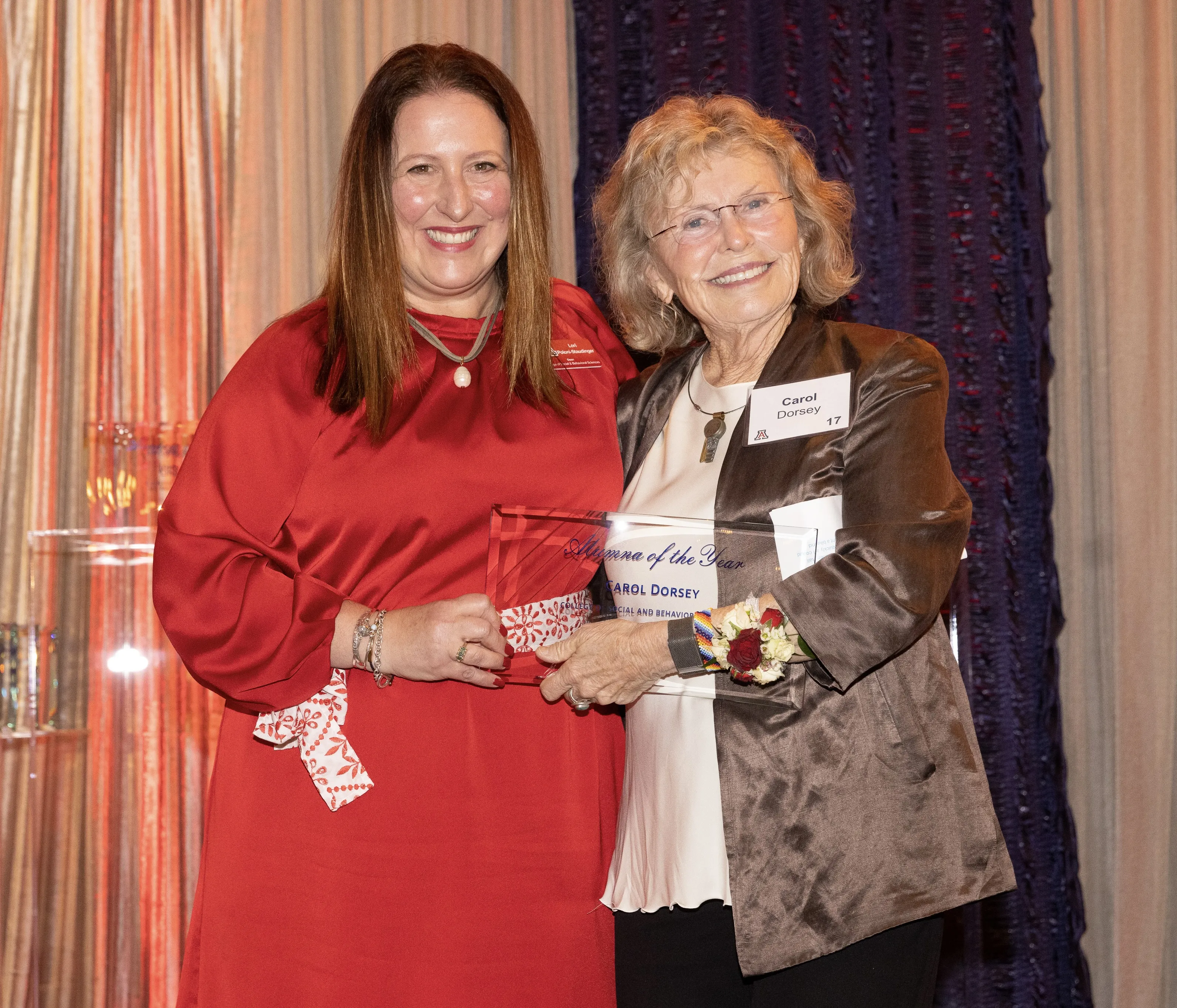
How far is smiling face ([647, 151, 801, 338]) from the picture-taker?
1.94 metres

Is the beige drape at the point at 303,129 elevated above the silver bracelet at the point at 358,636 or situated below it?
above

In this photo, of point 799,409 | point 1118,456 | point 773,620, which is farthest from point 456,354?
point 1118,456

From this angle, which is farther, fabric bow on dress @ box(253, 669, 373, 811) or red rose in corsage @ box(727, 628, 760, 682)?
fabric bow on dress @ box(253, 669, 373, 811)

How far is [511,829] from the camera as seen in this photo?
189 centimetres

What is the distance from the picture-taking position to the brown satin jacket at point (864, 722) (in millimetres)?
1607

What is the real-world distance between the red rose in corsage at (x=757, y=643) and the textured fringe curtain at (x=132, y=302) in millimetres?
1929

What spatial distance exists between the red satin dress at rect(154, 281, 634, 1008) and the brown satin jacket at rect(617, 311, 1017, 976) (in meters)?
0.37

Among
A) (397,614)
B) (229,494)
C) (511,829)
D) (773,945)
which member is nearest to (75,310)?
(229,494)

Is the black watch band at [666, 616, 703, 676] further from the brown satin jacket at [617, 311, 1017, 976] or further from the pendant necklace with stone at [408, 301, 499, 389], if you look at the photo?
the pendant necklace with stone at [408, 301, 499, 389]

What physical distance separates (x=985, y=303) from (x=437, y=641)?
1989 mm

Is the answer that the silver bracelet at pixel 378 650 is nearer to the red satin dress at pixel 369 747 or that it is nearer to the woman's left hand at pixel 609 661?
the red satin dress at pixel 369 747

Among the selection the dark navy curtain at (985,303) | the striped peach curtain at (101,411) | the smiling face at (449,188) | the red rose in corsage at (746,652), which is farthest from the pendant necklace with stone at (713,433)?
the striped peach curtain at (101,411)

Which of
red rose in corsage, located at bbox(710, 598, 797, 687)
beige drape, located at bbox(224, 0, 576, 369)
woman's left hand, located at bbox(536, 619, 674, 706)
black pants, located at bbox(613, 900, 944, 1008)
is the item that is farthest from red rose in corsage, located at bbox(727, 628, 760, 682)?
beige drape, located at bbox(224, 0, 576, 369)

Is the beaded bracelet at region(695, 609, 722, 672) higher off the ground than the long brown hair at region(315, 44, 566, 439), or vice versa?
the long brown hair at region(315, 44, 566, 439)
